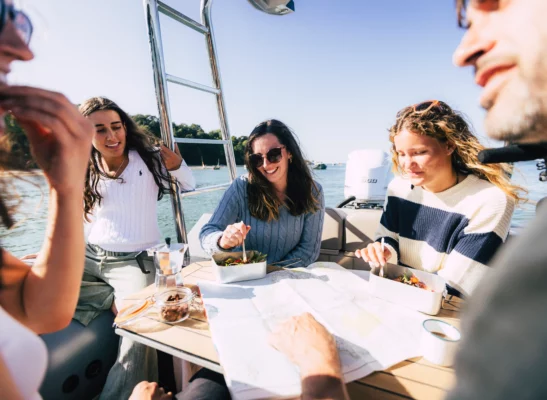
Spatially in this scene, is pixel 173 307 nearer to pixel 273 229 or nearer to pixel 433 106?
pixel 273 229

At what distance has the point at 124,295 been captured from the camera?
191 cm

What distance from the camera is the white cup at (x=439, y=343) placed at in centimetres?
79

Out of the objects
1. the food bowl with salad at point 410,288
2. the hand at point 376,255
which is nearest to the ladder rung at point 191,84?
the hand at point 376,255

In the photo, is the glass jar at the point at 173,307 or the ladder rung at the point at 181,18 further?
the ladder rung at the point at 181,18

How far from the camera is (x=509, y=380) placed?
Answer: 0.69 ft

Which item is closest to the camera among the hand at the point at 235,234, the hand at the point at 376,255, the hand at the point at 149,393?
the hand at the point at 149,393

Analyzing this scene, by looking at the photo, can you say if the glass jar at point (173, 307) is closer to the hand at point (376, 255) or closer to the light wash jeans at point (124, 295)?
the light wash jeans at point (124, 295)

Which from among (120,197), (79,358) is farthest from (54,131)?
(120,197)

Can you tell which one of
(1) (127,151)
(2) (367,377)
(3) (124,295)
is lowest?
(3) (124,295)

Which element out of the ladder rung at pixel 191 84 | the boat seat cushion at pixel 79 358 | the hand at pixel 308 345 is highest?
the ladder rung at pixel 191 84

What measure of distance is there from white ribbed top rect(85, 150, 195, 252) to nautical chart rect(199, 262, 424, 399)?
1101 millimetres

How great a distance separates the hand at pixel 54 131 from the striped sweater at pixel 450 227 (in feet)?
4.62

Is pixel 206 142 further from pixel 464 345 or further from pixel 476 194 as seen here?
pixel 464 345

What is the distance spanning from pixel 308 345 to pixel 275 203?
4.20ft
